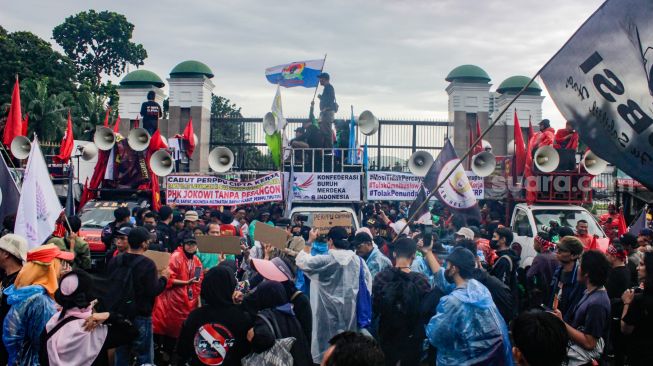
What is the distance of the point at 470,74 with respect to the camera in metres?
20.2

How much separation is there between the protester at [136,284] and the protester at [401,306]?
2.02 m

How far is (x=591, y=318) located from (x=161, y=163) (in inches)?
440

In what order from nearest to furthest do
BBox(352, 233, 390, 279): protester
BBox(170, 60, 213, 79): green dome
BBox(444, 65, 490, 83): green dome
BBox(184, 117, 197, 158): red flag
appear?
BBox(352, 233, 390, 279): protester < BBox(184, 117, 197, 158): red flag < BBox(444, 65, 490, 83): green dome < BBox(170, 60, 213, 79): green dome

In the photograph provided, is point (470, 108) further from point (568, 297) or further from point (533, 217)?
point (568, 297)

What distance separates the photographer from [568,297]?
201 inches

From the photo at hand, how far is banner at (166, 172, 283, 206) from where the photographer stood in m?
11.8

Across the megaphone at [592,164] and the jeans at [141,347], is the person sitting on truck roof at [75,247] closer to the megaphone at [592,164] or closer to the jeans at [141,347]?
the jeans at [141,347]

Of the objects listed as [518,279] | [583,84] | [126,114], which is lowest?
[518,279]

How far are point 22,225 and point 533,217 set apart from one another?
872cm

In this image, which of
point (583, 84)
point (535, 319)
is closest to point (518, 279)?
point (583, 84)

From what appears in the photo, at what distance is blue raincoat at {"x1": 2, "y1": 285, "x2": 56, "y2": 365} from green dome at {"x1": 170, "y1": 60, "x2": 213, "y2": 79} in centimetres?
1711

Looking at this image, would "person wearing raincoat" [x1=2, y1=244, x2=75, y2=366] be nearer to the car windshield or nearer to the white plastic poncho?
the white plastic poncho

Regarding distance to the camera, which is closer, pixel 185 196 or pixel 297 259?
pixel 297 259

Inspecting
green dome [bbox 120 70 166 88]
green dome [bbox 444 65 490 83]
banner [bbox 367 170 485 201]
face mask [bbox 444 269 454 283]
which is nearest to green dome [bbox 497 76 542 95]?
green dome [bbox 444 65 490 83]
